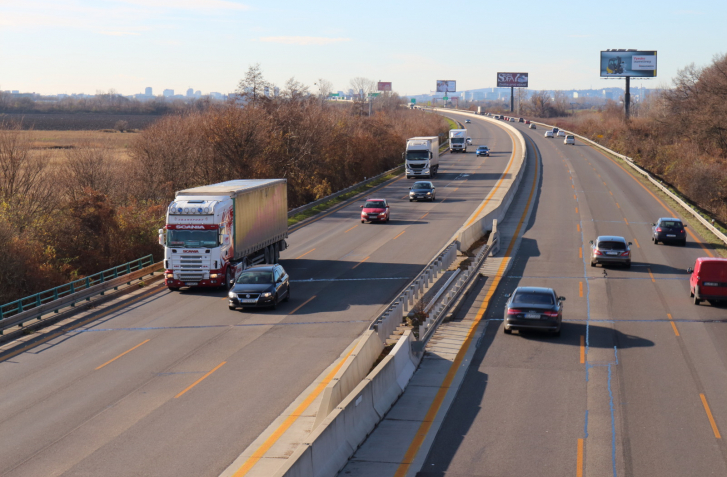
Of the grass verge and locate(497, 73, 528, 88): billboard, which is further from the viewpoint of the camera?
locate(497, 73, 528, 88): billboard

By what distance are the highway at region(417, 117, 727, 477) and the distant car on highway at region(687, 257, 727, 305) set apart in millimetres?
512

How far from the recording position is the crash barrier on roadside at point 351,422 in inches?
421

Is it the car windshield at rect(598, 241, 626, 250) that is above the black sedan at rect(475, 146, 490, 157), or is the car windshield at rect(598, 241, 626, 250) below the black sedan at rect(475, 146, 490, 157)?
below

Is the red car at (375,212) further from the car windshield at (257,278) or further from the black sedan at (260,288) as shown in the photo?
the car windshield at (257,278)

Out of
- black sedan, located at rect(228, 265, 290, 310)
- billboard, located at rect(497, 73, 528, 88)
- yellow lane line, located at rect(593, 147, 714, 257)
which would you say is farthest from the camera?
billboard, located at rect(497, 73, 528, 88)

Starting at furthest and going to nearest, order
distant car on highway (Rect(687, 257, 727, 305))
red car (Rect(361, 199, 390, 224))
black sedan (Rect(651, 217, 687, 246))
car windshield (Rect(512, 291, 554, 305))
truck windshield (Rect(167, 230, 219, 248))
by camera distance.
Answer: red car (Rect(361, 199, 390, 224)) → black sedan (Rect(651, 217, 687, 246)) → truck windshield (Rect(167, 230, 219, 248)) → distant car on highway (Rect(687, 257, 727, 305)) → car windshield (Rect(512, 291, 554, 305))

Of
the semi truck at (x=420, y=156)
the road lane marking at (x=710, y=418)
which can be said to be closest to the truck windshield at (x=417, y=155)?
the semi truck at (x=420, y=156)

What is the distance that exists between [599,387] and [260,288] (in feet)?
40.7

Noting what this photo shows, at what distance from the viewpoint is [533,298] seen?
2216 centimetres

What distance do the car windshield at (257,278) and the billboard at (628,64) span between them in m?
114

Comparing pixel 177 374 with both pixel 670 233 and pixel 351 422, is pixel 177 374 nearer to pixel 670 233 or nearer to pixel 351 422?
pixel 351 422

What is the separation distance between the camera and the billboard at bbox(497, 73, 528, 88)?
195 meters

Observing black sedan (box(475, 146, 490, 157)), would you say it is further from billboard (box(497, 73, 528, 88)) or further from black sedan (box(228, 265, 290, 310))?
billboard (box(497, 73, 528, 88))

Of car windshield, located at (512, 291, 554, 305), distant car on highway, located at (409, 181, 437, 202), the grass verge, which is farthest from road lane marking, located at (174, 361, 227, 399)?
distant car on highway, located at (409, 181, 437, 202)
